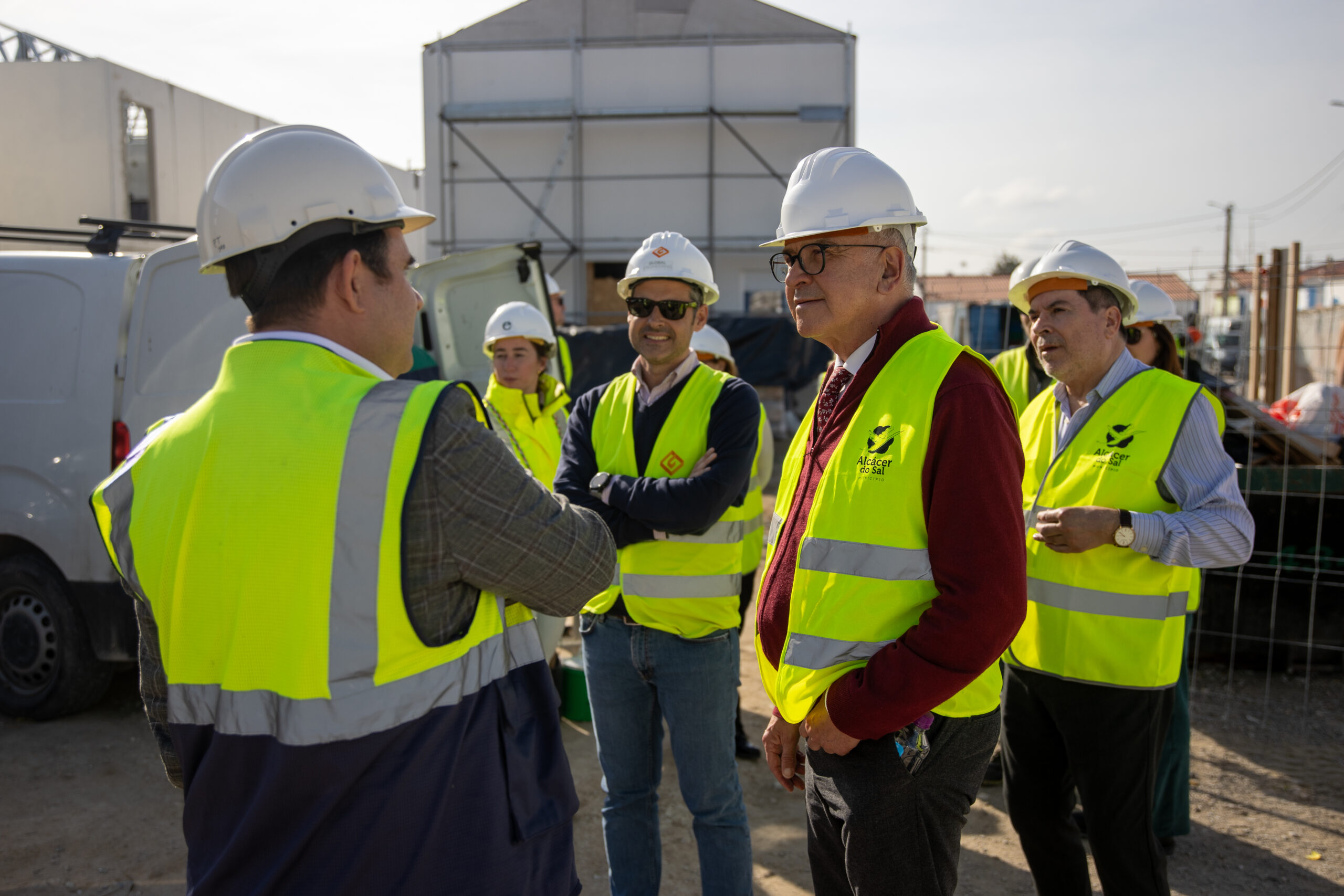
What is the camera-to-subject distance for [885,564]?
1750mm

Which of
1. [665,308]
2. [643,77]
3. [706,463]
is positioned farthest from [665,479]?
[643,77]

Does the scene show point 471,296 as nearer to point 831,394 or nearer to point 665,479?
point 665,479

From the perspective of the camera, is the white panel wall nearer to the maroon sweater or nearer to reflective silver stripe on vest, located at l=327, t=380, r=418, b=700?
the maroon sweater

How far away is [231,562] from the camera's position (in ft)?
4.48

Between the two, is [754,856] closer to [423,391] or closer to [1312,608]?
[423,391]

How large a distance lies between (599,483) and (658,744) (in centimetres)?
87

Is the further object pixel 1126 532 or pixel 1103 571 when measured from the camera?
pixel 1103 571

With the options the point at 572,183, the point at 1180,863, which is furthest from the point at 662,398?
the point at 572,183

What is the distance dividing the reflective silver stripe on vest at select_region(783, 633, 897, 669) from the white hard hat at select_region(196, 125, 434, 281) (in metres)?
1.09

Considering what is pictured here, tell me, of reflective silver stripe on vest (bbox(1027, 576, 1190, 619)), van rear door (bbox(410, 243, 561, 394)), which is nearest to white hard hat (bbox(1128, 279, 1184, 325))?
reflective silver stripe on vest (bbox(1027, 576, 1190, 619))

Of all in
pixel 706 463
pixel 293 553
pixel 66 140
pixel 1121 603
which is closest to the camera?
pixel 293 553

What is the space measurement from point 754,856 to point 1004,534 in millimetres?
2525

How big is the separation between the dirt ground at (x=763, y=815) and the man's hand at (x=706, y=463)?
1669 mm

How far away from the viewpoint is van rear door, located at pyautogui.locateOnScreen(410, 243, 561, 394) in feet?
19.6
